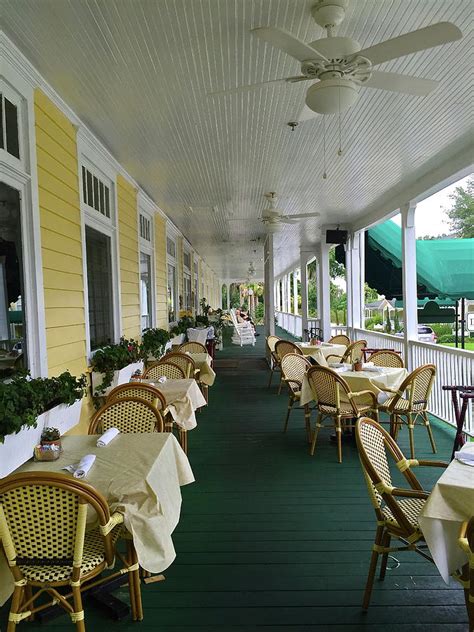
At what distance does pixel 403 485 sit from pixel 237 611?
1.91 meters

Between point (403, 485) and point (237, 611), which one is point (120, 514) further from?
point (403, 485)

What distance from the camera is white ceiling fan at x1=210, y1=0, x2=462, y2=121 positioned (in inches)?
82.0

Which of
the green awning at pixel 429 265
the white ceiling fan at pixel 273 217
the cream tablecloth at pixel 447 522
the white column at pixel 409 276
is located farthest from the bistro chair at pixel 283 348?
the cream tablecloth at pixel 447 522

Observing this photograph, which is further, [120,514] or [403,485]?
[403,485]

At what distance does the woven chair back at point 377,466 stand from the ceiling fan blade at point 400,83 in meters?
1.76

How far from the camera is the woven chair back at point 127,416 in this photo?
302 cm

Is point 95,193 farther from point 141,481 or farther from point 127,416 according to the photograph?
point 141,481

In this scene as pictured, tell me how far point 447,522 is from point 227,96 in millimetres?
3194

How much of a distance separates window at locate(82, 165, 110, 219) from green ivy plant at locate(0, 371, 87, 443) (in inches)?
78.5

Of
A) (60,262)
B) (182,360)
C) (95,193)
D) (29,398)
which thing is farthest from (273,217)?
(29,398)

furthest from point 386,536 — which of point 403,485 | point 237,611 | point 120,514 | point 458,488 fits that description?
point 403,485

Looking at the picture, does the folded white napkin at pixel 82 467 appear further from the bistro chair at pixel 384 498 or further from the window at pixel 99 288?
the window at pixel 99 288

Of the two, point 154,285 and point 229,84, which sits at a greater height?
point 229,84

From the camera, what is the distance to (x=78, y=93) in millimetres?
3609
